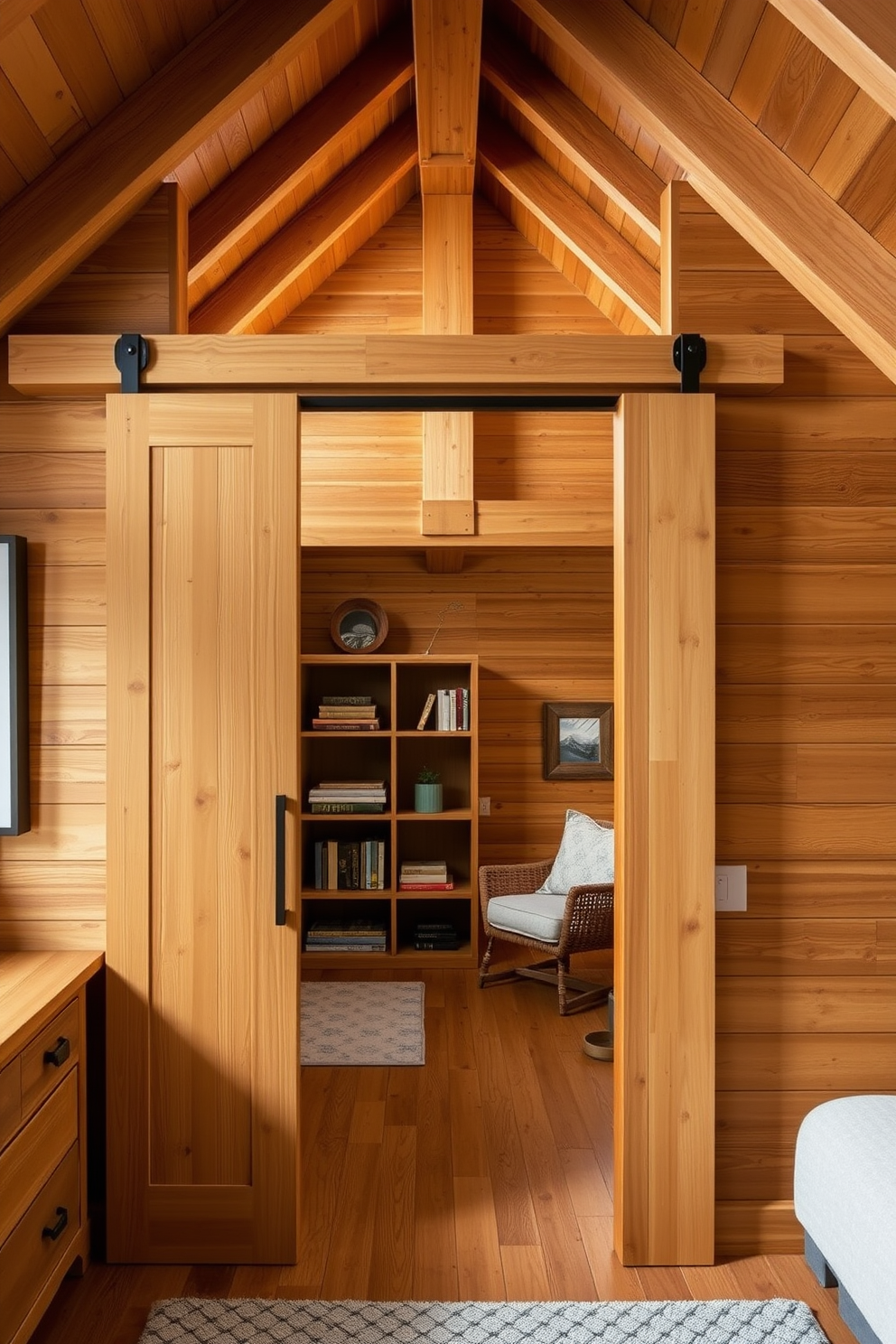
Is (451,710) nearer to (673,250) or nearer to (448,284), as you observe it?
(448,284)

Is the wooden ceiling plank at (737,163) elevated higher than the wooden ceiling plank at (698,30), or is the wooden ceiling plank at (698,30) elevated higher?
the wooden ceiling plank at (698,30)

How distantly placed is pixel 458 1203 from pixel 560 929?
74.4 inches

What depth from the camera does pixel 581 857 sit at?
17.0 ft

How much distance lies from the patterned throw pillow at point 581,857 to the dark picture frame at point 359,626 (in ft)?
4.75

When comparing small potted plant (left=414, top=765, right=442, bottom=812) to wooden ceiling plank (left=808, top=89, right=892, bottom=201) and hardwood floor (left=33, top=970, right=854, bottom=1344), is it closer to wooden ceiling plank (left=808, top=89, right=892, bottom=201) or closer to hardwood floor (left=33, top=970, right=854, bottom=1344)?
hardwood floor (left=33, top=970, right=854, bottom=1344)

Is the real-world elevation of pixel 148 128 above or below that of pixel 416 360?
above

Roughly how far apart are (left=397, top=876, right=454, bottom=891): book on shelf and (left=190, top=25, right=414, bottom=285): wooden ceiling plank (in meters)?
3.26

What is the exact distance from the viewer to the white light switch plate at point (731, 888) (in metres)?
2.75

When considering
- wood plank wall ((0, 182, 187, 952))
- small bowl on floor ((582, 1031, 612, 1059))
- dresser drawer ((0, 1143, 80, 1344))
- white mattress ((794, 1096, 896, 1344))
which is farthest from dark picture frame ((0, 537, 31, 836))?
small bowl on floor ((582, 1031, 612, 1059))

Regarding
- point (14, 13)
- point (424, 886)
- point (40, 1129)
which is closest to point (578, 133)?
point (14, 13)

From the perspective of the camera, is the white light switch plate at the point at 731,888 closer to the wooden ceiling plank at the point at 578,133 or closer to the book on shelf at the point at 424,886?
the wooden ceiling plank at the point at 578,133

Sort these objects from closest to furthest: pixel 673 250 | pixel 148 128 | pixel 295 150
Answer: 1. pixel 148 128
2. pixel 673 250
3. pixel 295 150

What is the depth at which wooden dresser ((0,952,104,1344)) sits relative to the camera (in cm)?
214

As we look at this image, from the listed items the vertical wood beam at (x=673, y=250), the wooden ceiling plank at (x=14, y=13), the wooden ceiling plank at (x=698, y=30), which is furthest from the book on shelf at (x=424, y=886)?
the wooden ceiling plank at (x=14, y=13)
